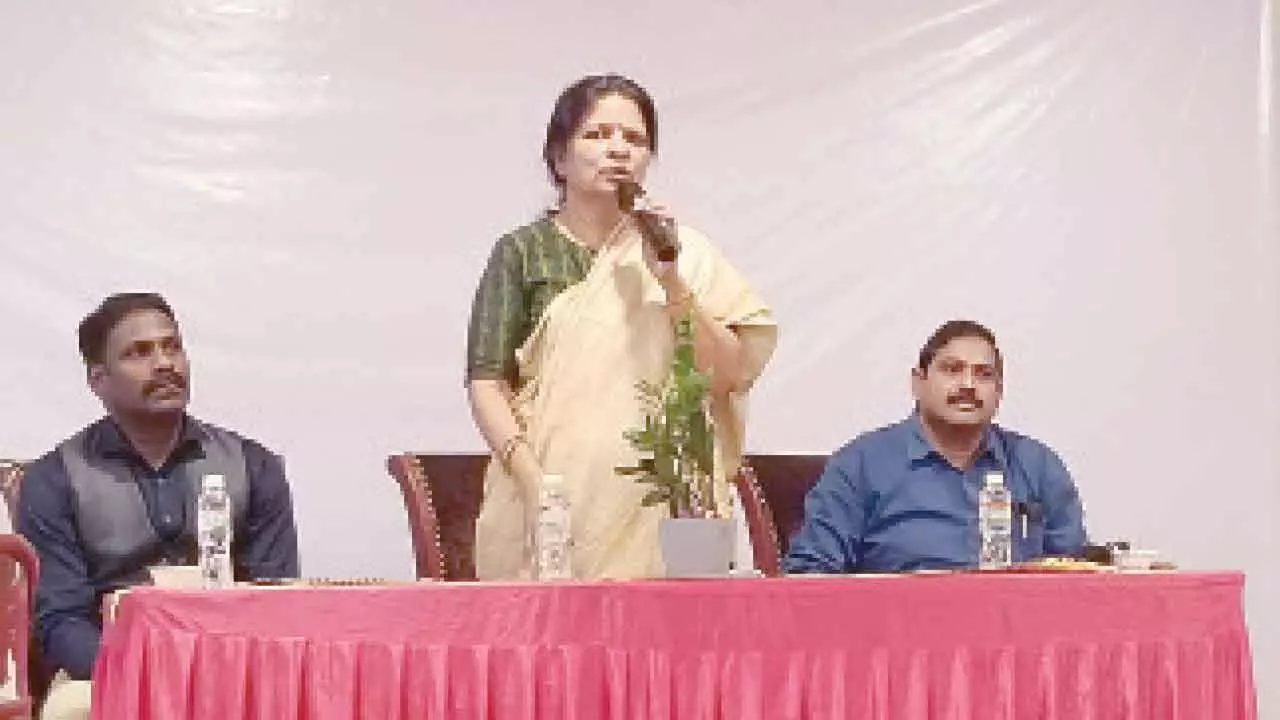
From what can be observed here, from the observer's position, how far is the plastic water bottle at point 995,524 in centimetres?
363

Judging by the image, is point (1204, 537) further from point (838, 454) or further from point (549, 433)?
Result: point (549, 433)

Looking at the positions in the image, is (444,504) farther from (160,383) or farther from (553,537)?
(553,537)

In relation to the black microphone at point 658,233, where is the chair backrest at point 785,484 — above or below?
below

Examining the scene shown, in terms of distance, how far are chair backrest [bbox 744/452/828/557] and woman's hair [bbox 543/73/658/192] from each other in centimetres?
95

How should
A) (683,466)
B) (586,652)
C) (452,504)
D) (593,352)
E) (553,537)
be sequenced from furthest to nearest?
(452,504), (593,352), (553,537), (683,466), (586,652)

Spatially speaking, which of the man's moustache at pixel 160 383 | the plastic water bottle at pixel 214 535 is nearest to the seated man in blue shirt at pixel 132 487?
the man's moustache at pixel 160 383

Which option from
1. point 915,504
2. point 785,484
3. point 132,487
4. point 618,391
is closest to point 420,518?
point 132,487

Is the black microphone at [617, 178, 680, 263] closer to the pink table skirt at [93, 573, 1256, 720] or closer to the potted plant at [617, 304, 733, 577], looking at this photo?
the potted plant at [617, 304, 733, 577]

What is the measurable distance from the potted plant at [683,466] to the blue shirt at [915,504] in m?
1.00

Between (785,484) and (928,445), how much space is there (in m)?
0.31

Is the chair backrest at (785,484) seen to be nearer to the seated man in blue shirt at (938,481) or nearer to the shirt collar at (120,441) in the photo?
the seated man in blue shirt at (938,481)

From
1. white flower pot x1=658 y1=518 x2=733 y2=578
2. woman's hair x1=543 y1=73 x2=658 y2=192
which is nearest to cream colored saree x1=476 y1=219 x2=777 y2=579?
woman's hair x1=543 y1=73 x2=658 y2=192

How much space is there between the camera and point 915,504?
4.09m

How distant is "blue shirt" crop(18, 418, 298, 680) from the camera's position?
3.63m
